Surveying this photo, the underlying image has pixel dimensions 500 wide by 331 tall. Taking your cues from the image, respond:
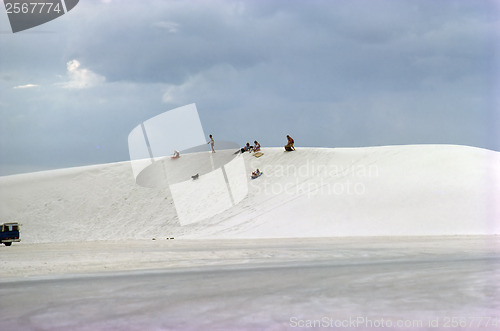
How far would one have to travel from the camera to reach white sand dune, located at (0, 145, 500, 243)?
70.0 feet

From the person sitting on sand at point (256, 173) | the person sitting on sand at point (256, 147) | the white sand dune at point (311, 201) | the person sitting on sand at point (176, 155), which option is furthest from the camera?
the person sitting on sand at point (176, 155)

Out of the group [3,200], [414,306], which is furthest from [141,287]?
[3,200]

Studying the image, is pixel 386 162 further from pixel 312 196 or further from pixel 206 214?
pixel 206 214

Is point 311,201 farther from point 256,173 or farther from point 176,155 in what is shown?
point 176,155

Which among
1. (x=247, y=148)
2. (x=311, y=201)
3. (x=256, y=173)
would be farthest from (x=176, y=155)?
(x=311, y=201)

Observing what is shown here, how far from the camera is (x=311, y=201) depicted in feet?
82.3

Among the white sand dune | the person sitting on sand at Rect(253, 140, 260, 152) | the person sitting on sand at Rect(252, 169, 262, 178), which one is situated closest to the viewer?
the white sand dune

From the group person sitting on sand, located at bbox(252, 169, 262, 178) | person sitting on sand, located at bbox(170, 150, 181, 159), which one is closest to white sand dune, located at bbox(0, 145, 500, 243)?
person sitting on sand, located at bbox(252, 169, 262, 178)

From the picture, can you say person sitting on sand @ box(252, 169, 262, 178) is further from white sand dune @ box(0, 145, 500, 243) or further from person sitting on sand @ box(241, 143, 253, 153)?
person sitting on sand @ box(241, 143, 253, 153)

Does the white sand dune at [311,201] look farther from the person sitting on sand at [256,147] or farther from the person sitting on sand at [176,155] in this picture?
the person sitting on sand at [176,155]

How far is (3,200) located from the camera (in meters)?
33.7

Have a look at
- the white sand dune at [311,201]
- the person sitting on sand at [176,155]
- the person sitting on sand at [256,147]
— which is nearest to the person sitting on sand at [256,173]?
the white sand dune at [311,201]

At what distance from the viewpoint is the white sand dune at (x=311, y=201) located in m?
21.3

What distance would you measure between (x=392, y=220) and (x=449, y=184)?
13.3 ft
